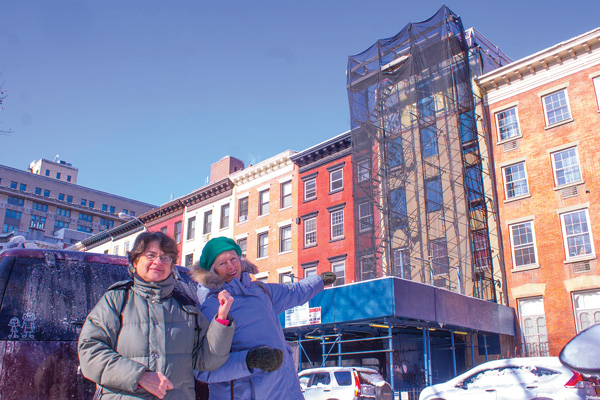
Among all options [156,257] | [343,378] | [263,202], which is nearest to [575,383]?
[343,378]

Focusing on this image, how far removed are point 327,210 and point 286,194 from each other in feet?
13.4

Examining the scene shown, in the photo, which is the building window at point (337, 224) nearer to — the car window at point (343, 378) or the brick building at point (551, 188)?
the brick building at point (551, 188)

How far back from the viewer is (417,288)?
17.0 meters

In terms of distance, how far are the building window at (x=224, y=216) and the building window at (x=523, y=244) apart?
61.9 ft

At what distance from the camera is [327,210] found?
28766mm

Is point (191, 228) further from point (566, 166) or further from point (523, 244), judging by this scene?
point (566, 166)

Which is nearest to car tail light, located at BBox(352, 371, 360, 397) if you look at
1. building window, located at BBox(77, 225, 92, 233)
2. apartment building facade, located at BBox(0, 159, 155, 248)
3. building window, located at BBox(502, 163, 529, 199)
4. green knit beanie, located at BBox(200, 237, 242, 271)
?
green knit beanie, located at BBox(200, 237, 242, 271)

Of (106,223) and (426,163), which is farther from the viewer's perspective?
(106,223)

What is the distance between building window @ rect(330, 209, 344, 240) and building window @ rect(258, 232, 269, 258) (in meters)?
5.32

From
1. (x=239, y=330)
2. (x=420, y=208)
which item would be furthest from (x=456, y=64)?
(x=239, y=330)

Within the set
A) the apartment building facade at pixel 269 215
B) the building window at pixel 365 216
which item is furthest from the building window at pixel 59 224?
the building window at pixel 365 216

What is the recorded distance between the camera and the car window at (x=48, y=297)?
3.23 meters

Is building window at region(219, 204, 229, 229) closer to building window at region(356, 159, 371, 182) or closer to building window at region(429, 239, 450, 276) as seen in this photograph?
building window at region(356, 159, 371, 182)

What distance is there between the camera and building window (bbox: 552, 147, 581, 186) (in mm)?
21594
